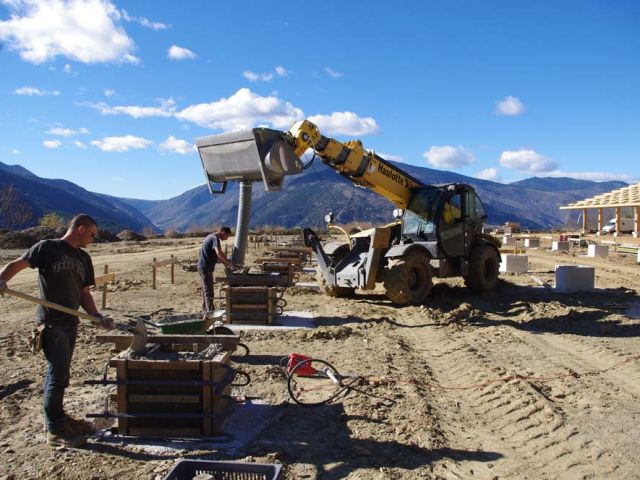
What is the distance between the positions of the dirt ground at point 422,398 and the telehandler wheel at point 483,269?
150 cm


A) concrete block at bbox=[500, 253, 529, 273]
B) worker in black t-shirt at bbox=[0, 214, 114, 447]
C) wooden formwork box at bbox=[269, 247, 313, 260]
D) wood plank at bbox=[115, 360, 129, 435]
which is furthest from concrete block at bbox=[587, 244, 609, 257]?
worker in black t-shirt at bbox=[0, 214, 114, 447]

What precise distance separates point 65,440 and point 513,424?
Answer: 3621 millimetres

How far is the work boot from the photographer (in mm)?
4277

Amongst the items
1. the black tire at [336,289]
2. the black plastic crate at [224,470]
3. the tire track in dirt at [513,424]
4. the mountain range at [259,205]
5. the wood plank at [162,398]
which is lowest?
→ the tire track in dirt at [513,424]

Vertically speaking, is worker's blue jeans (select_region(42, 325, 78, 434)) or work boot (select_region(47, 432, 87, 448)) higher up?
worker's blue jeans (select_region(42, 325, 78, 434))

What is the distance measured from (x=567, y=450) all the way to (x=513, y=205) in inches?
7565

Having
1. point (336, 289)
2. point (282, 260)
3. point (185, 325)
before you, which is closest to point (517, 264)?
point (282, 260)

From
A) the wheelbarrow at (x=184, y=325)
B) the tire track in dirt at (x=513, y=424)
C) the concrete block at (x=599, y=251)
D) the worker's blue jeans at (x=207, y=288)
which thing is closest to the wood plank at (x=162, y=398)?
the wheelbarrow at (x=184, y=325)

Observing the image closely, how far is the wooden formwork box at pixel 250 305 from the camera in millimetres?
9070

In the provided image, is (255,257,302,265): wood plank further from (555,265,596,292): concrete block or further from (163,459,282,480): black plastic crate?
(163,459,282,480): black plastic crate

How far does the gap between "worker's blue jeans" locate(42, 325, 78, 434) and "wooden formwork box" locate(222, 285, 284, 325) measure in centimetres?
476

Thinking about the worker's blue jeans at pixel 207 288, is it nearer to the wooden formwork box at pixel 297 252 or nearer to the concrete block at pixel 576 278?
the wooden formwork box at pixel 297 252

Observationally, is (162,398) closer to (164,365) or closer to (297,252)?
(164,365)

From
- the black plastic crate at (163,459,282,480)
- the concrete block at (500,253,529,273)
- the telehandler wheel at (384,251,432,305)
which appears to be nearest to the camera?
the black plastic crate at (163,459,282,480)
